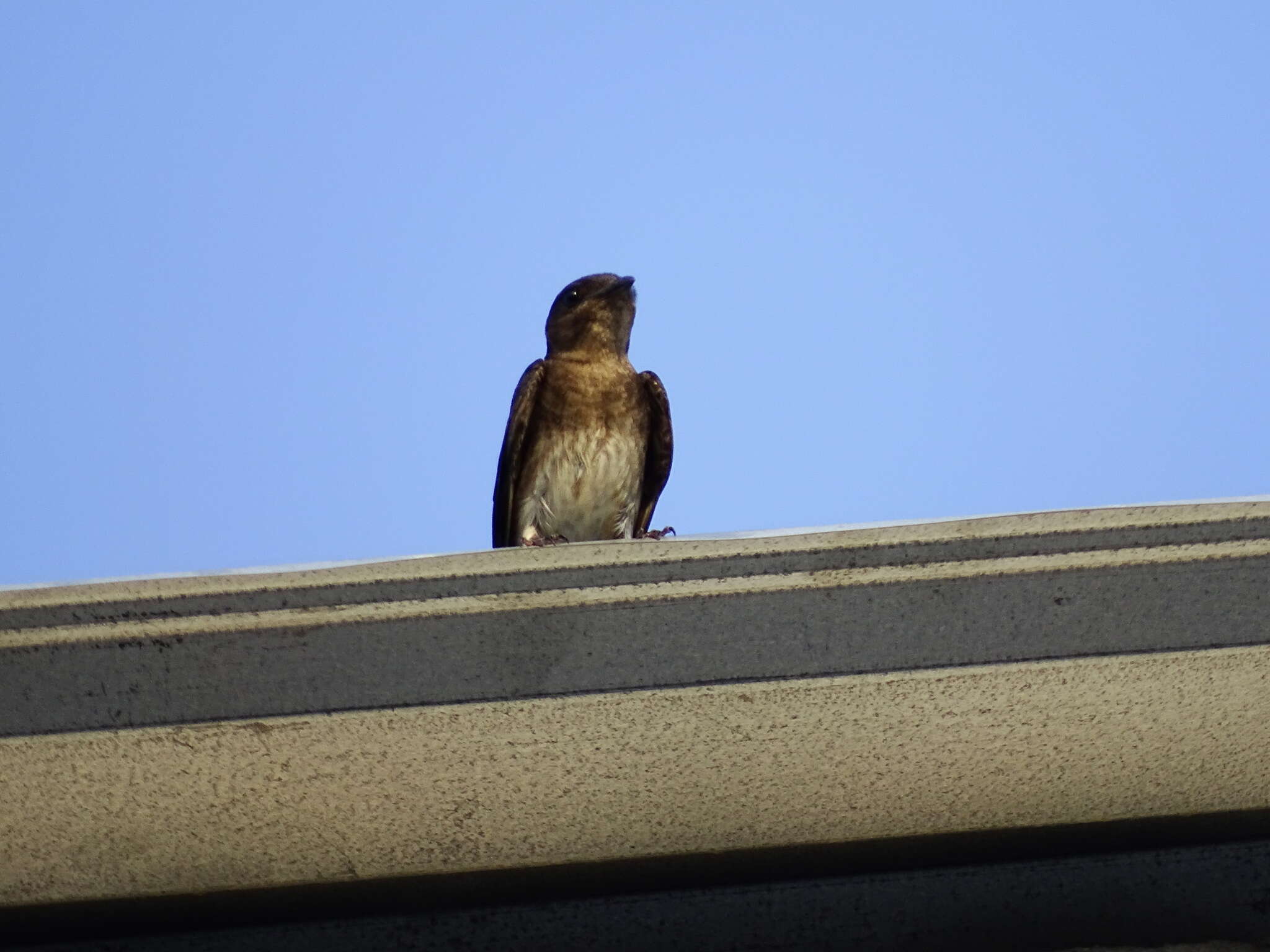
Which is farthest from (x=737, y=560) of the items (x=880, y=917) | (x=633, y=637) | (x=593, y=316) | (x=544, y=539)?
(x=593, y=316)

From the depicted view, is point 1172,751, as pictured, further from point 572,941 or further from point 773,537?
point 572,941

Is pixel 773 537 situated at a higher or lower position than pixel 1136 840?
higher

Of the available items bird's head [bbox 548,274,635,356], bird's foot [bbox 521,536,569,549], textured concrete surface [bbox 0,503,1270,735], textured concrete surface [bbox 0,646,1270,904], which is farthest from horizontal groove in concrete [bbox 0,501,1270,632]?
bird's head [bbox 548,274,635,356]

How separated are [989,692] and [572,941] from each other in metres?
0.77

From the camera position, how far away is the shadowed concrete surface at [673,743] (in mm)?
1563

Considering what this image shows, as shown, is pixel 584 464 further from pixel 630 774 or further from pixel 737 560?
pixel 737 560

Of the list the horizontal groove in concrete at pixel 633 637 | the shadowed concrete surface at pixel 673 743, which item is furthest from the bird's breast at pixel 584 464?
the horizontal groove in concrete at pixel 633 637

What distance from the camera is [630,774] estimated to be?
72.5 inches

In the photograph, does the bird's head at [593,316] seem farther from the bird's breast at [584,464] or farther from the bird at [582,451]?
the bird's breast at [584,464]

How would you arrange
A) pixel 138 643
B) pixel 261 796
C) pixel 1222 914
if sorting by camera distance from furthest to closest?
pixel 1222 914
pixel 261 796
pixel 138 643

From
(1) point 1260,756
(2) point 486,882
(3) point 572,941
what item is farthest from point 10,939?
(1) point 1260,756

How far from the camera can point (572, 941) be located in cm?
200

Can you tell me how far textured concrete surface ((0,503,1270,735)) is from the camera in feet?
5.11

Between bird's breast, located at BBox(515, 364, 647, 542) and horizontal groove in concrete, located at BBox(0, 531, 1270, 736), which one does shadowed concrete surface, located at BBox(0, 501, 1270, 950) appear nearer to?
horizontal groove in concrete, located at BBox(0, 531, 1270, 736)
